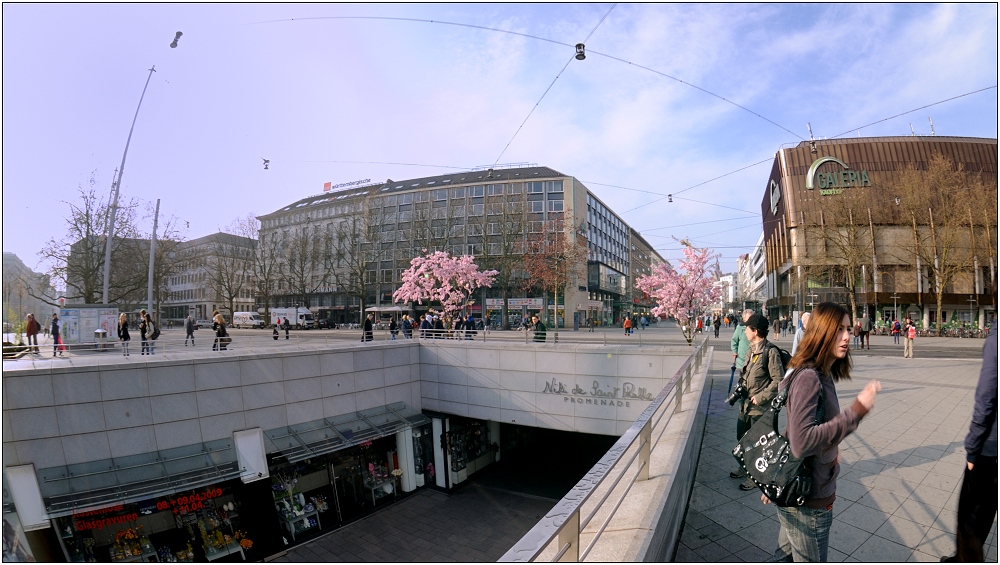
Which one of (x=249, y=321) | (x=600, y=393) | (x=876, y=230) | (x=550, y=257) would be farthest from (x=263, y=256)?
(x=876, y=230)

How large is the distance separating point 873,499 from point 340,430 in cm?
1411

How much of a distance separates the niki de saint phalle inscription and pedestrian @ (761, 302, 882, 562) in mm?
13566

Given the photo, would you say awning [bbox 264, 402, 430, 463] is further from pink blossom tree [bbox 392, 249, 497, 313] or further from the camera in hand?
the camera in hand

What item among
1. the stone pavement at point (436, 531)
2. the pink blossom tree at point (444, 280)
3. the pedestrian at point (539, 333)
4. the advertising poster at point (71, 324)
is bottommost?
the stone pavement at point (436, 531)

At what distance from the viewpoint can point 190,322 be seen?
21.8m

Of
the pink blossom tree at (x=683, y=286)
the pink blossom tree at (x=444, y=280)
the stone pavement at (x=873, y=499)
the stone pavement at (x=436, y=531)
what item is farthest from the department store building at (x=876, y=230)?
the stone pavement at (x=436, y=531)

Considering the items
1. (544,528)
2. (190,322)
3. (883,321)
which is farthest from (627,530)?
(883,321)

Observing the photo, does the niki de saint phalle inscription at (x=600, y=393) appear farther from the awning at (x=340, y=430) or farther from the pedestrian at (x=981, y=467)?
the pedestrian at (x=981, y=467)

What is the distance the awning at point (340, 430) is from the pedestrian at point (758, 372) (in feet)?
41.3

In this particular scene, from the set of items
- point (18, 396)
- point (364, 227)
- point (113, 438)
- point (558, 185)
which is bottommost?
point (113, 438)

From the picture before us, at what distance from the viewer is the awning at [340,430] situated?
13508 mm

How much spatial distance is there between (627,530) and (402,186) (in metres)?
64.6

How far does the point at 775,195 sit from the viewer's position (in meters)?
57.3

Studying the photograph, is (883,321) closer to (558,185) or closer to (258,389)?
(558,185)
